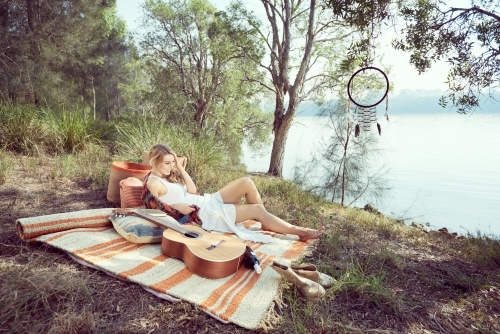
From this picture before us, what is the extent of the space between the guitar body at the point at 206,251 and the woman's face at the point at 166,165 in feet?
2.70

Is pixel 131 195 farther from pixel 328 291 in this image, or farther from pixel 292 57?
pixel 292 57

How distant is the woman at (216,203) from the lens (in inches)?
127

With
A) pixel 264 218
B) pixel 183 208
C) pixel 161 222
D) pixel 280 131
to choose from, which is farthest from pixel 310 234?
pixel 280 131

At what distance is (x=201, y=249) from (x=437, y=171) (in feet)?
59.8

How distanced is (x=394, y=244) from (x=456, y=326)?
5.04ft

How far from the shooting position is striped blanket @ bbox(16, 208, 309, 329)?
6.42 feet

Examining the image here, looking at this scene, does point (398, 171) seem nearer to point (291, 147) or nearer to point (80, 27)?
point (291, 147)

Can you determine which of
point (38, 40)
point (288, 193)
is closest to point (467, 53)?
point (288, 193)

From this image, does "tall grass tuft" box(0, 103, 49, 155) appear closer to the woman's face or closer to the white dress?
the woman's face

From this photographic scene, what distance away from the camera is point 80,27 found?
394 inches

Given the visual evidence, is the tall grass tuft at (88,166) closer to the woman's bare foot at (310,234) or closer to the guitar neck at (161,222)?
the guitar neck at (161,222)

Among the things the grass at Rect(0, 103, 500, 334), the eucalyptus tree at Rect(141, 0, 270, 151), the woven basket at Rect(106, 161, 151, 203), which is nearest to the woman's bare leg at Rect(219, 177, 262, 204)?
the grass at Rect(0, 103, 500, 334)

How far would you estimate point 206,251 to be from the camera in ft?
7.76

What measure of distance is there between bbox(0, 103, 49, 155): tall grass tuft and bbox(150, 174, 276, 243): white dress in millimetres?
3387
